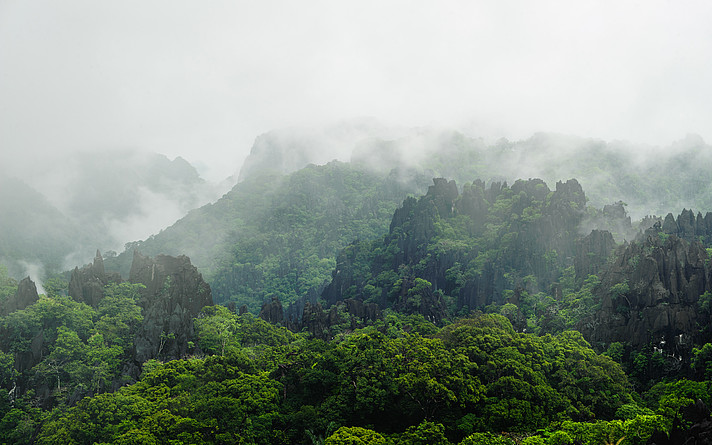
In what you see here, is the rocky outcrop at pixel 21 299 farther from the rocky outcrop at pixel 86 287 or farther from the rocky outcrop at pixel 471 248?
the rocky outcrop at pixel 471 248

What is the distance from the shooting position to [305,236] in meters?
126

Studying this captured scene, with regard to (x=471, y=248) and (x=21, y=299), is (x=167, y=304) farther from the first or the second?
(x=471, y=248)

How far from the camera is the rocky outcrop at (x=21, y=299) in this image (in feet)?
211

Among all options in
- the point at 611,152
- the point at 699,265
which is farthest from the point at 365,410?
the point at 611,152

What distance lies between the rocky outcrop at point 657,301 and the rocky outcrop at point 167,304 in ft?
125

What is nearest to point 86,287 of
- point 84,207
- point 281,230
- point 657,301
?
point 657,301

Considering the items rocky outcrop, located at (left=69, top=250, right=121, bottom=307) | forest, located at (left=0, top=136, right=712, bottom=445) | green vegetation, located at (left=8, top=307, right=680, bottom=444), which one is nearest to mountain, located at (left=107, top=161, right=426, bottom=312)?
forest, located at (left=0, top=136, right=712, bottom=445)

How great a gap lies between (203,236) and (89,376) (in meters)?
73.3

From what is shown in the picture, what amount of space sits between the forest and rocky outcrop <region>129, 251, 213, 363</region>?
17cm

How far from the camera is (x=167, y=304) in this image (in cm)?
6406

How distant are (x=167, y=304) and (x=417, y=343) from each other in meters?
26.9

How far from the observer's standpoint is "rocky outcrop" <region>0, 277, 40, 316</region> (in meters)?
64.3

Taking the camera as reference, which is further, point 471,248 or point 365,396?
point 471,248

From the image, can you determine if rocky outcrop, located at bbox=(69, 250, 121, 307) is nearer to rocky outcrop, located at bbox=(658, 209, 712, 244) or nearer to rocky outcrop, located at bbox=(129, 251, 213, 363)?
rocky outcrop, located at bbox=(129, 251, 213, 363)
